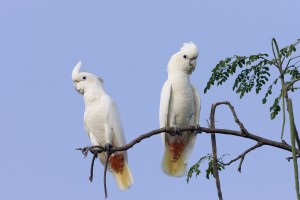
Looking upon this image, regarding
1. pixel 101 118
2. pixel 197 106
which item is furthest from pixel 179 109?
pixel 101 118

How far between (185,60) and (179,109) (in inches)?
18.5

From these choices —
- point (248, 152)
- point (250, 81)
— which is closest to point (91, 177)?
point (248, 152)

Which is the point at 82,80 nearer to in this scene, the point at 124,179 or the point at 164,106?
the point at 164,106

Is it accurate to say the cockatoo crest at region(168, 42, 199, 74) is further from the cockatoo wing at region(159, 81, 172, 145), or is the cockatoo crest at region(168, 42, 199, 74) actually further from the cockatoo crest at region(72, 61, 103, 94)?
the cockatoo crest at region(72, 61, 103, 94)

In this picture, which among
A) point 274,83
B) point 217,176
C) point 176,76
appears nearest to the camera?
point 217,176

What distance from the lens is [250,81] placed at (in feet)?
15.4

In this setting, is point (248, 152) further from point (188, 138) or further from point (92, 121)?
point (92, 121)

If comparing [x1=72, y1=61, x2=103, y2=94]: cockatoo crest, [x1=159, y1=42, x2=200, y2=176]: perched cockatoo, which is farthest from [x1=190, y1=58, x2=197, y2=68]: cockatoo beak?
[x1=72, y1=61, x2=103, y2=94]: cockatoo crest

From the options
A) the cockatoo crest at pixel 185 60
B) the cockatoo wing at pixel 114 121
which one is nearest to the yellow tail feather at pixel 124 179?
the cockatoo wing at pixel 114 121

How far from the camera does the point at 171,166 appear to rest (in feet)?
19.2

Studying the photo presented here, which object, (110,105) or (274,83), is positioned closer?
(274,83)

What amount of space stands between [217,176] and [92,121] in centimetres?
247

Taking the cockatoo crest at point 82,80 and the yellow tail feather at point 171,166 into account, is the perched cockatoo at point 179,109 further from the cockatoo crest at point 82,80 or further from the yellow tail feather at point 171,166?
the cockatoo crest at point 82,80

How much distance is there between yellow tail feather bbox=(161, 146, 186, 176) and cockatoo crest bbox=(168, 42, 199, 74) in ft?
2.54
